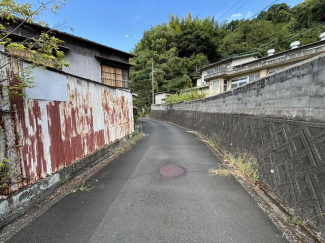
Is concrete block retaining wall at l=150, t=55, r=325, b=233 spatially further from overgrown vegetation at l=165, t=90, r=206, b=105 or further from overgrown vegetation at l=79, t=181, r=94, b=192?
overgrown vegetation at l=165, t=90, r=206, b=105

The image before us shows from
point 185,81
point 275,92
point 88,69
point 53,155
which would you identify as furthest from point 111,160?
point 185,81

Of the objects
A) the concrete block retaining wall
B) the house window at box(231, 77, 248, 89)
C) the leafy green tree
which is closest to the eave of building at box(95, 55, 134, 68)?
the concrete block retaining wall

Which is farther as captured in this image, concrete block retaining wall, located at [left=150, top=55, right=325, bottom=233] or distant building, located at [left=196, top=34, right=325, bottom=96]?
distant building, located at [left=196, top=34, right=325, bottom=96]

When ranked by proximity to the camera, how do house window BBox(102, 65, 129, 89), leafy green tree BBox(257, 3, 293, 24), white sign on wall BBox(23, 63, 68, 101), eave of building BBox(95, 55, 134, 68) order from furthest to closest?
leafy green tree BBox(257, 3, 293, 24) < house window BBox(102, 65, 129, 89) < eave of building BBox(95, 55, 134, 68) < white sign on wall BBox(23, 63, 68, 101)

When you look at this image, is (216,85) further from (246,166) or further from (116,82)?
(246,166)

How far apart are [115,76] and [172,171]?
11080 millimetres

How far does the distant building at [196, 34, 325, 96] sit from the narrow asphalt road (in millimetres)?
13663

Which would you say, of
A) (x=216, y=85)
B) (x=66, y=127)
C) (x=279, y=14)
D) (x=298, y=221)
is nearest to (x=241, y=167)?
(x=298, y=221)

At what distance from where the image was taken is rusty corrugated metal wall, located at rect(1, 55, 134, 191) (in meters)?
2.82

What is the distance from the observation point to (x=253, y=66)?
1714 cm

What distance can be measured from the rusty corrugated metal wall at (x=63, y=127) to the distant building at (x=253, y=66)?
45.4 feet

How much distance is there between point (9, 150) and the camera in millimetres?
2512

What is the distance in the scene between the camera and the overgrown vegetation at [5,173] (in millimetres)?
2363

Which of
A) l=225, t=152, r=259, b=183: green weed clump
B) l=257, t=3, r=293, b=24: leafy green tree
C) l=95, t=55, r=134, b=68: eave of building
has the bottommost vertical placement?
l=225, t=152, r=259, b=183: green weed clump
